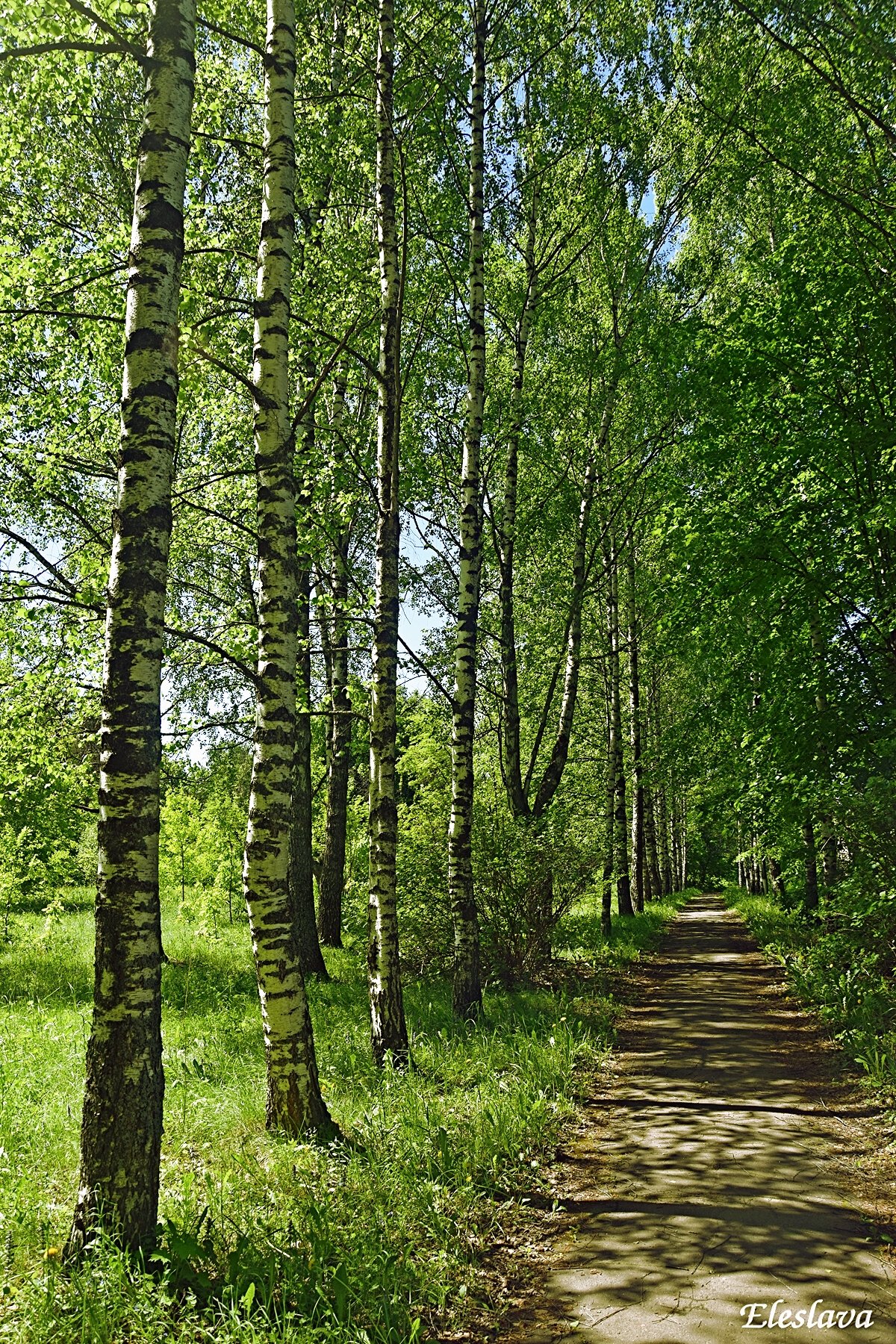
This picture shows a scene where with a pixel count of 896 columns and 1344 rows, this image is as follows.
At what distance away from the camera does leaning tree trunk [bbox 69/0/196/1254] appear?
11.9 ft

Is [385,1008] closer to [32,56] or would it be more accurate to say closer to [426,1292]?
[426,1292]

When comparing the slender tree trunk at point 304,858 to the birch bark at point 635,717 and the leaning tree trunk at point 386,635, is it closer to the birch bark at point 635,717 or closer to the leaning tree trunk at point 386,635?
the leaning tree trunk at point 386,635

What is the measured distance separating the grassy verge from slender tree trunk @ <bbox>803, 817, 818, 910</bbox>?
1552mm

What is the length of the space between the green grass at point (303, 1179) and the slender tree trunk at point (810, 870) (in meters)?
5.62

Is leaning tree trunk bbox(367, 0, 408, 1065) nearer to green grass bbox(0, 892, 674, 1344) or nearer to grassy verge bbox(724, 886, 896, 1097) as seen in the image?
green grass bbox(0, 892, 674, 1344)

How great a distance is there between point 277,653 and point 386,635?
6.68ft

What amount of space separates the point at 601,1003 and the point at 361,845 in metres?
7.29

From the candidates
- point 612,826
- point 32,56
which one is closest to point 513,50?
point 32,56

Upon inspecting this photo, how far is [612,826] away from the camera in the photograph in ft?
43.6

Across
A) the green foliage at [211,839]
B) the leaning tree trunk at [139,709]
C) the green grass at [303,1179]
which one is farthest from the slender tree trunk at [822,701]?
the green foliage at [211,839]

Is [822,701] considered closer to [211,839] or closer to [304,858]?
[304,858]

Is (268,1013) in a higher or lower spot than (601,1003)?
higher

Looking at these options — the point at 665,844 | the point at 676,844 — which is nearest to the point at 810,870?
the point at 665,844

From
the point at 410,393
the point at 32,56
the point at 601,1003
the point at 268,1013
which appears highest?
the point at 410,393
